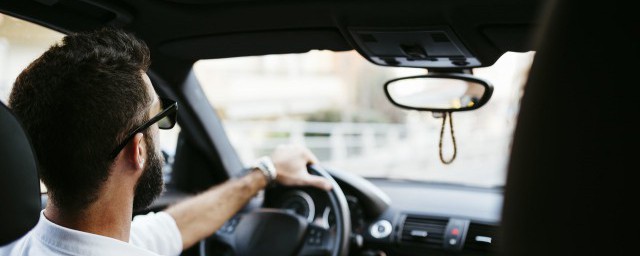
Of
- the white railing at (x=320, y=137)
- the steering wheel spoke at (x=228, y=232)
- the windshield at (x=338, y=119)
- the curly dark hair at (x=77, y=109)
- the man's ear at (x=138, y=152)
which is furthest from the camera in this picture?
the white railing at (x=320, y=137)

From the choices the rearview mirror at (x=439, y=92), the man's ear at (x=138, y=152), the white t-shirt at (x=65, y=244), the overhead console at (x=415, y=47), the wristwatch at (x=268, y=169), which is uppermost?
the overhead console at (x=415, y=47)

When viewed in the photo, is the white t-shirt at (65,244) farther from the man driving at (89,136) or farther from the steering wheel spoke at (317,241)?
the steering wheel spoke at (317,241)

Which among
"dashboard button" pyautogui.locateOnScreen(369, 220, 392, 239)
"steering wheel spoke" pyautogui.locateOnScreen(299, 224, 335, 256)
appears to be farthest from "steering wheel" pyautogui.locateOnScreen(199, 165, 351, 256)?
"dashboard button" pyautogui.locateOnScreen(369, 220, 392, 239)

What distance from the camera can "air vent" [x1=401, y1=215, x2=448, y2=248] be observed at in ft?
11.8

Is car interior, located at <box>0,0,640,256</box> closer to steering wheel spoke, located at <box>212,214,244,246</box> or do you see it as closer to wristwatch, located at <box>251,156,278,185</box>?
steering wheel spoke, located at <box>212,214,244,246</box>

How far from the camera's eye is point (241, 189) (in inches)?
130

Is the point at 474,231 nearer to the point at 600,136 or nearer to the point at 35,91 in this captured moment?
the point at 35,91

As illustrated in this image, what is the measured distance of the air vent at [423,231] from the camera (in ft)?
11.8

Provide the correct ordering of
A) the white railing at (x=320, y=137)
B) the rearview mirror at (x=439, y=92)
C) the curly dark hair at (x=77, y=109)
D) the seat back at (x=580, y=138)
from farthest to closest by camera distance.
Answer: the white railing at (x=320, y=137) < the rearview mirror at (x=439, y=92) < the curly dark hair at (x=77, y=109) < the seat back at (x=580, y=138)

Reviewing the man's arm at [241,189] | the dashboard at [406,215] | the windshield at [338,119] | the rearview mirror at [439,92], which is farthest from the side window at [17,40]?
the windshield at [338,119]

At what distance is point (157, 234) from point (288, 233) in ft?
2.54

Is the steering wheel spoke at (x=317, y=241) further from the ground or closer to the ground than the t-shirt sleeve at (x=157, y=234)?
further from the ground

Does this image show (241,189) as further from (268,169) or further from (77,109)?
(77,109)

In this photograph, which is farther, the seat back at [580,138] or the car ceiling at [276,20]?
the car ceiling at [276,20]
